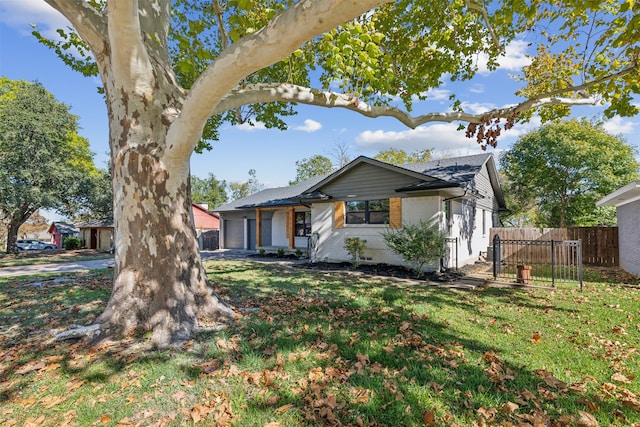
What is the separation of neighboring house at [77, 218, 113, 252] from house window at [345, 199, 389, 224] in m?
22.7

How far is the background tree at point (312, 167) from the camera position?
4469 cm

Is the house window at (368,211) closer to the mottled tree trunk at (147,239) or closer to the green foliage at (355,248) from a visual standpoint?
the green foliage at (355,248)

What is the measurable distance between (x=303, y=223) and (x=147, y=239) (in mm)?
14101

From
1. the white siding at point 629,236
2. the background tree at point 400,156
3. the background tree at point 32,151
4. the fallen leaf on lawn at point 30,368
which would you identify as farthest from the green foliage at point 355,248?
the background tree at point 400,156

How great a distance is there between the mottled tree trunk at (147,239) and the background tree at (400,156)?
104 feet

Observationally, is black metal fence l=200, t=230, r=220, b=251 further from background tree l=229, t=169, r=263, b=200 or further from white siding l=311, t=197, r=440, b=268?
background tree l=229, t=169, r=263, b=200

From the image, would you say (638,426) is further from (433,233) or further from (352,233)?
(352,233)

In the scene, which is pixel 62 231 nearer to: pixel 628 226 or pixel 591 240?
pixel 591 240

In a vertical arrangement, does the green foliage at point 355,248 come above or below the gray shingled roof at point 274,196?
below

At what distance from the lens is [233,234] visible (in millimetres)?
23469

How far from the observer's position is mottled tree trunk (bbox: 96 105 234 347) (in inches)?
167

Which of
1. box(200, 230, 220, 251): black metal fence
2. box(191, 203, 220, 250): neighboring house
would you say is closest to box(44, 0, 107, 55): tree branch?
box(191, 203, 220, 250): neighboring house

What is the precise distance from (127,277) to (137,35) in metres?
3.26

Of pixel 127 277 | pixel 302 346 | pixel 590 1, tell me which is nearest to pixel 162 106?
pixel 127 277
